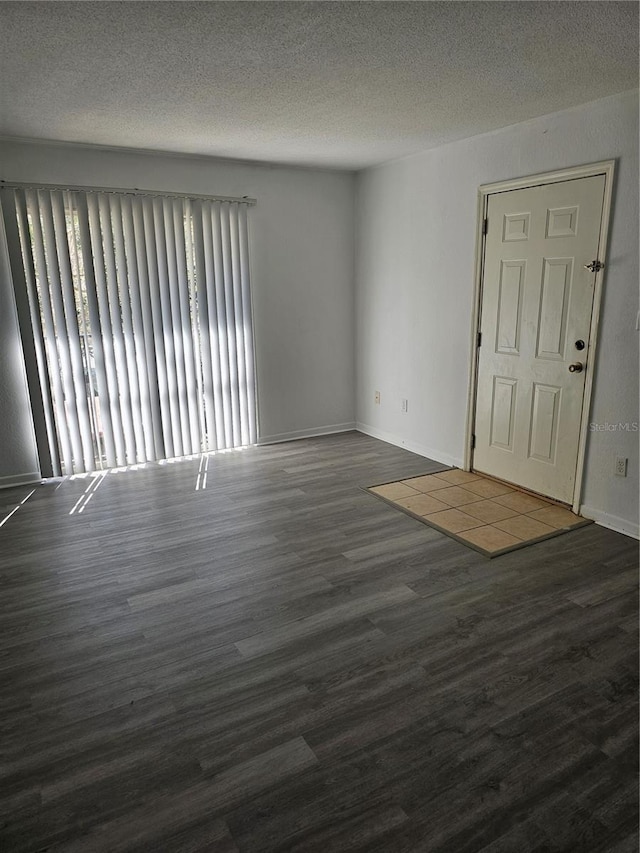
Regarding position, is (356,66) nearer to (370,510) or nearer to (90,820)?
(370,510)

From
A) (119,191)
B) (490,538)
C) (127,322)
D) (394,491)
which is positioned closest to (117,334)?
(127,322)

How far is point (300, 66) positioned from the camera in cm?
262

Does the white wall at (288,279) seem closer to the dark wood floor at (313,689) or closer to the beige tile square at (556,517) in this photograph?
the dark wood floor at (313,689)

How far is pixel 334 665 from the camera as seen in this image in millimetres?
2256

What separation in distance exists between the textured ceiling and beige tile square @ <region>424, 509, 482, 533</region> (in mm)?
2468

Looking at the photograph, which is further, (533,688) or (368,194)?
(368,194)

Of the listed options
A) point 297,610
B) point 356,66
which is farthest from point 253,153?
point 297,610

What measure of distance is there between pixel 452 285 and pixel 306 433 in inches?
81.6

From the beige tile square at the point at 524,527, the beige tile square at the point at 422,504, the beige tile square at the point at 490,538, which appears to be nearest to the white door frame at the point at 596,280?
the beige tile square at the point at 524,527

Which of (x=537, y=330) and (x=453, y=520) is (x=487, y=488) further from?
(x=537, y=330)

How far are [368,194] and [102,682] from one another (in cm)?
462

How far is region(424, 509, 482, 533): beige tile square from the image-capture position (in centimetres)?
347

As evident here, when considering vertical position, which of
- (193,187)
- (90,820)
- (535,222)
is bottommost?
(90,820)

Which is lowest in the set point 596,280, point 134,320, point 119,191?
point 134,320
